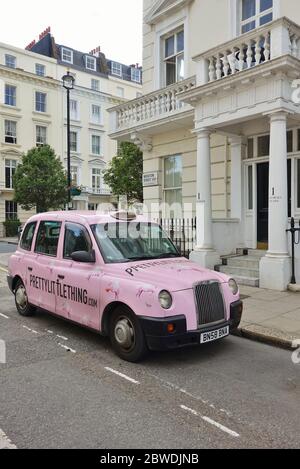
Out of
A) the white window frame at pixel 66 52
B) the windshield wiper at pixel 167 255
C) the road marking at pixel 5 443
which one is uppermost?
the white window frame at pixel 66 52

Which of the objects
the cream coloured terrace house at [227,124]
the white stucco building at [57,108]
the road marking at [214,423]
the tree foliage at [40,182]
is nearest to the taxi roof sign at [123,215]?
the road marking at [214,423]

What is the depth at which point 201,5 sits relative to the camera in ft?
40.6

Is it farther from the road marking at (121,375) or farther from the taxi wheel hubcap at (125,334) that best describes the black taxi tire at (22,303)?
the road marking at (121,375)

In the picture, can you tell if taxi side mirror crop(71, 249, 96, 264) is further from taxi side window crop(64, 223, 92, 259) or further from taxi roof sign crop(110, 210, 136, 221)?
taxi roof sign crop(110, 210, 136, 221)

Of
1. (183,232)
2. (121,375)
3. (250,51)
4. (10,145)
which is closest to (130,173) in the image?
(183,232)

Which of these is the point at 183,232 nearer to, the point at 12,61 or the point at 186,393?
the point at 186,393

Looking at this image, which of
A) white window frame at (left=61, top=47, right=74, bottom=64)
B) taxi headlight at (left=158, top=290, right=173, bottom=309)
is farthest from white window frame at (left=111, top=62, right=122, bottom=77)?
taxi headlight at (left=158, top=290, right=173, bottom=309)

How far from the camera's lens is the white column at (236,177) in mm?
11328

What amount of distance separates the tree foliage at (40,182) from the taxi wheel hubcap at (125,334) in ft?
88.5

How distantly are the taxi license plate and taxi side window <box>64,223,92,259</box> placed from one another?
200cm

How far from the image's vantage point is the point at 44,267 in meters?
6.64

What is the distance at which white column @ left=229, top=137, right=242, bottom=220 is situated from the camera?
11328 mm

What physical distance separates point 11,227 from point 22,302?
30.5 m
